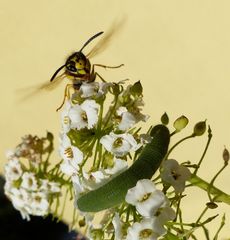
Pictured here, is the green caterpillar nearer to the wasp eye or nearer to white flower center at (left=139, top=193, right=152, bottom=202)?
white flower center at (left=139, top=193, right=152, bottom=202)

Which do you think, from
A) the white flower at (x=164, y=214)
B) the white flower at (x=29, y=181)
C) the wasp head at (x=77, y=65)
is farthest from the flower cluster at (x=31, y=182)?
the white flower at (x=164, y=214)

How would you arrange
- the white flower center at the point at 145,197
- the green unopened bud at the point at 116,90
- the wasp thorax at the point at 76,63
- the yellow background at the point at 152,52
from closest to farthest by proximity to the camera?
1. the white flower center at the point at 145,197
2. the green unopened bud at the point at 116,90
3. the wasp thorax at the point at 76,63
4. the yellow background at the point at 152,52

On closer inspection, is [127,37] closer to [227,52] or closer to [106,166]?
[227,52]

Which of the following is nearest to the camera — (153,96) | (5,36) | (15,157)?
(15,157)

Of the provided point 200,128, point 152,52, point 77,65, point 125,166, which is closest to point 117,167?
point 125,166

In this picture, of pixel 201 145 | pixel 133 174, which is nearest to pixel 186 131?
pixel 201 145

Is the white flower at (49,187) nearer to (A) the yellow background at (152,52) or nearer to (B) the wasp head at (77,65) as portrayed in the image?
→ (B) the wasp head at (77,65)
